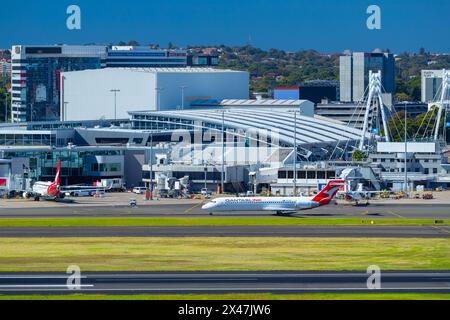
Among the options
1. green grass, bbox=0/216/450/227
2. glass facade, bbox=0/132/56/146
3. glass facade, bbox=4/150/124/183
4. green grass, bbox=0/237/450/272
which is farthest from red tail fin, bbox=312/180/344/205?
glass facade, bbox=0/132/56/146

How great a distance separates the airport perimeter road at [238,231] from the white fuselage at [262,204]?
1223 centimetres

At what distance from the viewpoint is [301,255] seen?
210 ft

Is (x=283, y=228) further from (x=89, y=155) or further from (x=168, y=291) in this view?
(x=89, y=155)

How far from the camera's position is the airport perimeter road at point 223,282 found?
168 feet

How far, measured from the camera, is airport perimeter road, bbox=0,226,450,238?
75.5m

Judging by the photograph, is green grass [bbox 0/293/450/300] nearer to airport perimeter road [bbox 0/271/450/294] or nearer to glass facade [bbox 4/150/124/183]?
airport perimeter road [bbox 0/271/450/294]

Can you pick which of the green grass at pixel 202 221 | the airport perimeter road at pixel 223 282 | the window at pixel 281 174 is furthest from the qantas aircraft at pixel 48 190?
the airport perimeter road at pixel 223 282

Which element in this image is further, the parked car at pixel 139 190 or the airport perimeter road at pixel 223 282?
the parked car at pixel 139 190

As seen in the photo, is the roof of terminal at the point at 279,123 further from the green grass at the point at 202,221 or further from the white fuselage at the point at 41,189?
the green grass at the point at 202,221

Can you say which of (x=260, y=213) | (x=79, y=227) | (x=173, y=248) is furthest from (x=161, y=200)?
(x=173, y=248)

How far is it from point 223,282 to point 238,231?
2488 cm

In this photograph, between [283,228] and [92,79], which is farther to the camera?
[92,79]

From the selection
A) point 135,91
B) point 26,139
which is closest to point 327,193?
point 26,139
